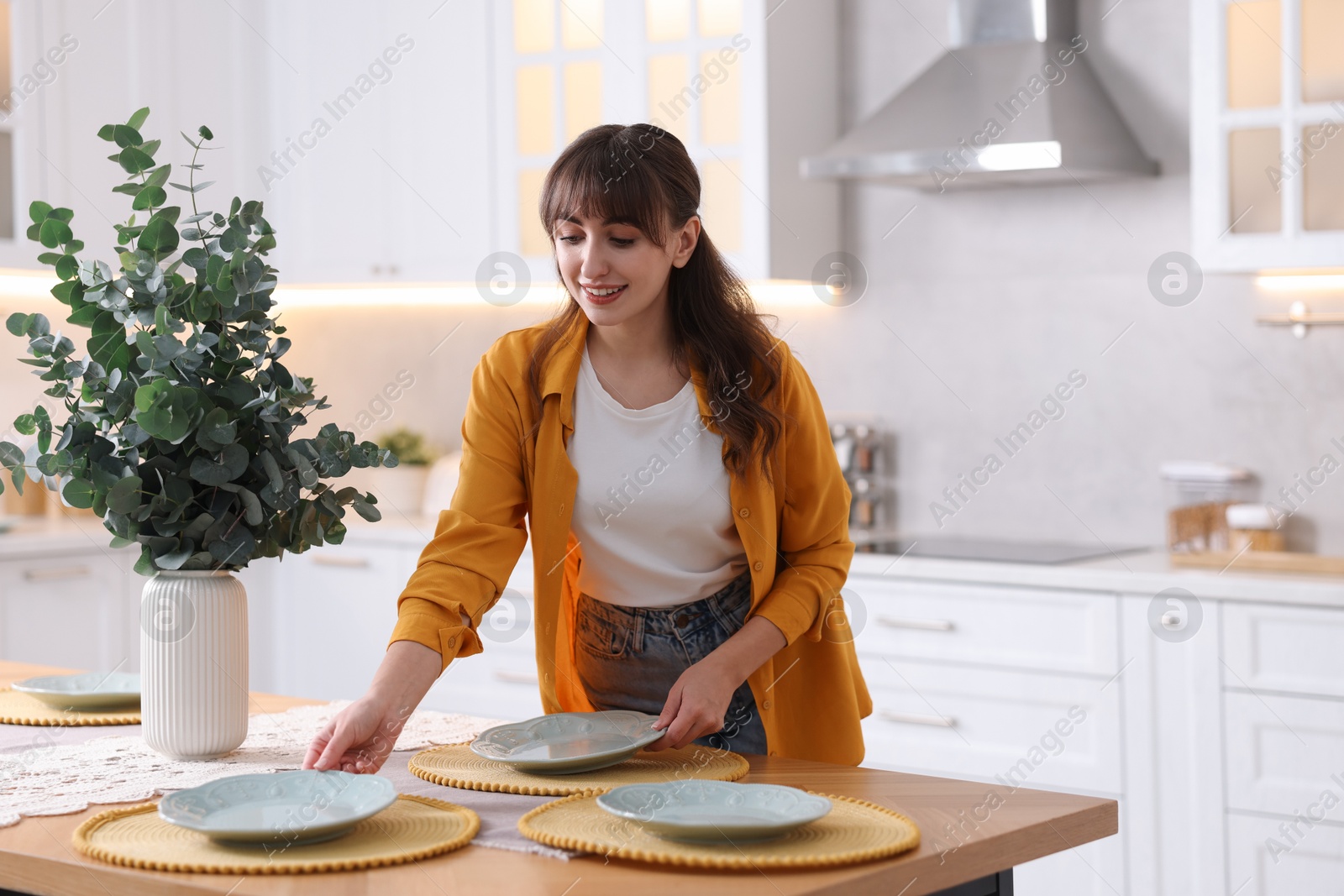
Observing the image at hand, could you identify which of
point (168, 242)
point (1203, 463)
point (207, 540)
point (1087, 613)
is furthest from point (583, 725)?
point (1203, 463)

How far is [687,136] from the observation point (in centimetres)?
344

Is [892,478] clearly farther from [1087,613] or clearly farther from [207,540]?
[207,540]

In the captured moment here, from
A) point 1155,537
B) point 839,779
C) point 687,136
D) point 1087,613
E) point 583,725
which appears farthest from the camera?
point 687,136

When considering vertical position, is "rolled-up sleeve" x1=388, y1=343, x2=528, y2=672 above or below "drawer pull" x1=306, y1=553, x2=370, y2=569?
above

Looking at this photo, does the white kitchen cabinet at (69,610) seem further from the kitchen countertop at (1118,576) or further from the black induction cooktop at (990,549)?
the black induction cooktop at (990,549)

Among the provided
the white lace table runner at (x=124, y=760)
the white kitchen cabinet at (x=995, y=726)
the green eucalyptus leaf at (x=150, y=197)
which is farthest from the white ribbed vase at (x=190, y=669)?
the white kitchen cabinet at (x=995, y=726)

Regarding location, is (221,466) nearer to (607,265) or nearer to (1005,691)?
(607,265)

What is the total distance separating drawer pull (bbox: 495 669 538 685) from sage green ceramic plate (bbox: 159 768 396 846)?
2.21 m

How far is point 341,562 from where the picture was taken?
386cm

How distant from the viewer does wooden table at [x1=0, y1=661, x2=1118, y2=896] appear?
1048mm

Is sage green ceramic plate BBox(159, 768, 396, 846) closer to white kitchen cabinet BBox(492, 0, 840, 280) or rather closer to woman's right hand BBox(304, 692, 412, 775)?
woman's right hand BBox(304, 692, 412, 775)

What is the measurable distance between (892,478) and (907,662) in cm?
71

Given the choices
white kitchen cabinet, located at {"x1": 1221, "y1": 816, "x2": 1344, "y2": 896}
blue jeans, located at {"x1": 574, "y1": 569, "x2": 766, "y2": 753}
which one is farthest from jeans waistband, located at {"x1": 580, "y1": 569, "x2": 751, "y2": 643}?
white kitchen cabinet, located at {"x1": 1221, "y1": 816, "x2": 1344, "y2": 896}

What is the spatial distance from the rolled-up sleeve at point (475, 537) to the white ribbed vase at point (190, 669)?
179mm
